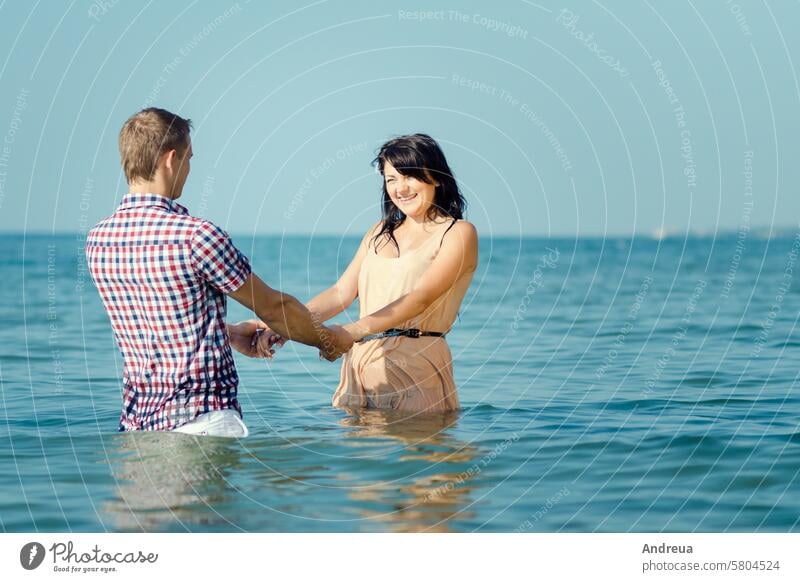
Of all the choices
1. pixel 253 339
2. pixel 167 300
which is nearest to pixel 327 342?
pixel 253 339

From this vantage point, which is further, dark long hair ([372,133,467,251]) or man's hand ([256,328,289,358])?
dark long hair ([372,133,467,251])

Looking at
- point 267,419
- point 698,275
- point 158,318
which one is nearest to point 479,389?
point 267,419

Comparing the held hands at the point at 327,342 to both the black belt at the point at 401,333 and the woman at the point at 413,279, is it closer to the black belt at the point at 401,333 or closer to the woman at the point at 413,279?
the woman at the point at 413,279

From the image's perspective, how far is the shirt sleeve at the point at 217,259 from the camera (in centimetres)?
581

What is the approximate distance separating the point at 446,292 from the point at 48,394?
428 centimetres

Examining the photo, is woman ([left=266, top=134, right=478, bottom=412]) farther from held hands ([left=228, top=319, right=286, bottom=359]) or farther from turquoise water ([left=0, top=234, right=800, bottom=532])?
held hands ([left=228, top=319, right=286, bottom=359])

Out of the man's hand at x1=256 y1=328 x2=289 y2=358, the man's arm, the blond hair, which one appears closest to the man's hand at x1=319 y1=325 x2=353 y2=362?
the man's arm

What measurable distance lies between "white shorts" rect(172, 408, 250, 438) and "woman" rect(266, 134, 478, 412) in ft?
4.60

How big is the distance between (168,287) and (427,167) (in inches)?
94.7

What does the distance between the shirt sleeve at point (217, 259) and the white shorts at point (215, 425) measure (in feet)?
2.31

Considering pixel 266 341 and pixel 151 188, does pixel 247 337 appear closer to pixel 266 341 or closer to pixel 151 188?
pixel 266 341

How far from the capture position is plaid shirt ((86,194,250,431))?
5848 millimetres

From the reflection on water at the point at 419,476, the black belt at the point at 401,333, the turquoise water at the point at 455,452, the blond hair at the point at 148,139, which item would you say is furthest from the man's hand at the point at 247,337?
the blond hair at the point at 148,139
